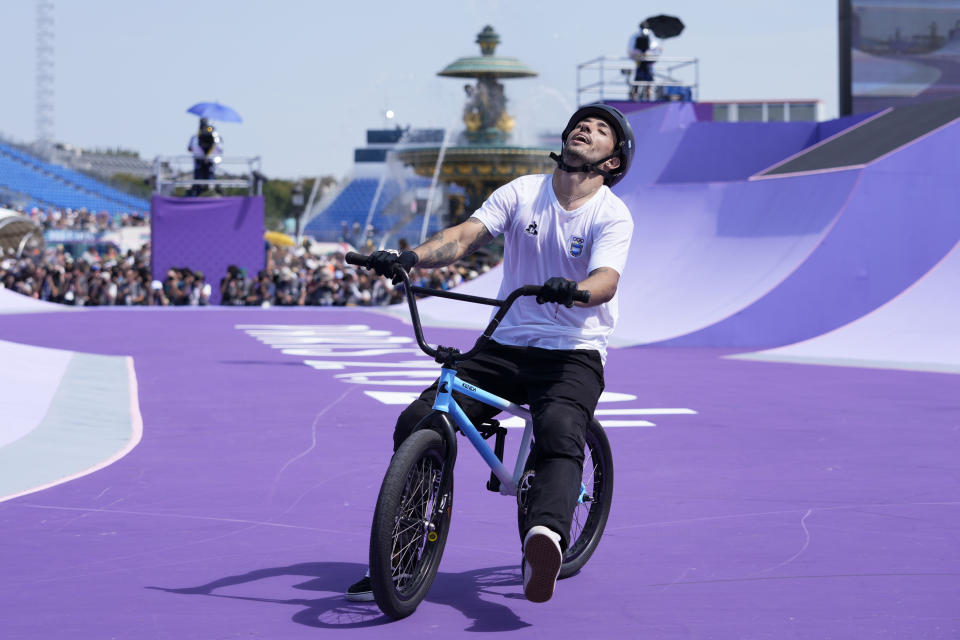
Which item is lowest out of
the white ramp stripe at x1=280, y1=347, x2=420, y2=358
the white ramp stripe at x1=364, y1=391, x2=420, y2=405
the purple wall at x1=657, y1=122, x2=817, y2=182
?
the white ramp stripe at x1=364, y1=391, x2=420, y2=405

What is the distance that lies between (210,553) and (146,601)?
0.81 meters

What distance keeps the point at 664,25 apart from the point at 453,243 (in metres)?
26.9

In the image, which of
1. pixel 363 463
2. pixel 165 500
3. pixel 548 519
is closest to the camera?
pixel 548 519

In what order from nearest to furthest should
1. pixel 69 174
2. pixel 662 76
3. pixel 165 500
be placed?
pixel 165 500 < pixel 662 76 < pixel 69 174

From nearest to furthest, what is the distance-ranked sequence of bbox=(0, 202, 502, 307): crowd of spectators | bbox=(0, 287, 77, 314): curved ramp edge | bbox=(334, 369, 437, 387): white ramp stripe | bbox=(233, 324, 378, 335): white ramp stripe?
1. bbox=(334, 369, 437, 387): white ramp stripe
2. bbox=(233, 324, 378, 335): white ramp stripe
3. bbox=(0, 287, 77, 314): curved ramp edge
4. bbox=(0, 202, 502, 307): crowd of spectators

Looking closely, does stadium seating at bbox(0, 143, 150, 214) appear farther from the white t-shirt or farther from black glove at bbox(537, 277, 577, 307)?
black glove at bbox(537, 277, 577, 307)

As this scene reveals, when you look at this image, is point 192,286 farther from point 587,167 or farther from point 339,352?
point 587,167

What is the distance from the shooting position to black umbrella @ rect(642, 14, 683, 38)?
30.1 meters

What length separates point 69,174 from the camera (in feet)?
262

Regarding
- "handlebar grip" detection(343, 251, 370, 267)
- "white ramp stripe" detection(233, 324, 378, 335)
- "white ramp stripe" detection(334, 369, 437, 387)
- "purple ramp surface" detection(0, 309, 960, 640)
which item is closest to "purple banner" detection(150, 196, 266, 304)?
"white ramp stripe" detection(233, 324, 378, 335)

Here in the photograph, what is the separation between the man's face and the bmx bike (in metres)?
0.64

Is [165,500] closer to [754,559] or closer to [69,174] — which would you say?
[754,559]

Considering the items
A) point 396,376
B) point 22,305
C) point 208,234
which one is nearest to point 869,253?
point 396,376

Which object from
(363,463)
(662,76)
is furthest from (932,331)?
(662,76)
